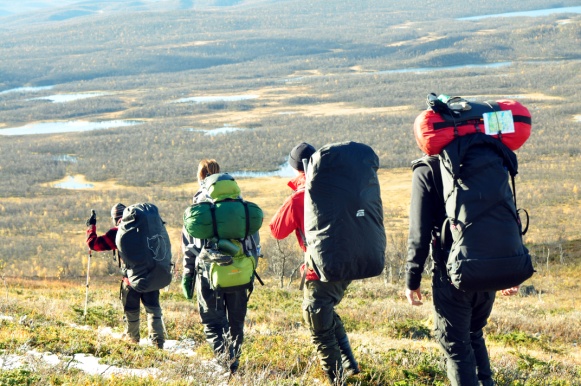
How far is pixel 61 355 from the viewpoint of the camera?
650 centimetres

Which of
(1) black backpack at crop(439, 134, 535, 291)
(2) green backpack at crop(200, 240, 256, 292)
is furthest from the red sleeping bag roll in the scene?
(2) green backpack at crop(200, 240, 256, 292)

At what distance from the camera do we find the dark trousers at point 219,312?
22.3ft

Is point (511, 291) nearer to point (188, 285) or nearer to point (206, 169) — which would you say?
point (188, 285)

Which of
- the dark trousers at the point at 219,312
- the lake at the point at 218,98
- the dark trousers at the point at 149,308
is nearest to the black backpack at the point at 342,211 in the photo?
the dark trousers at the point at 219,312

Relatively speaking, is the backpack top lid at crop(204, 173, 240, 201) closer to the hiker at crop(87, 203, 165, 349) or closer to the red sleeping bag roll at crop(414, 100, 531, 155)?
the red sleeping bag roll at crop(414, 100, 531, 155)

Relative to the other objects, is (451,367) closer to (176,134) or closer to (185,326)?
(185,326)

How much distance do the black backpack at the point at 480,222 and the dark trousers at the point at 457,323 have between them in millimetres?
281

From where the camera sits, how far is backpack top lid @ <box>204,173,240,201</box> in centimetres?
643

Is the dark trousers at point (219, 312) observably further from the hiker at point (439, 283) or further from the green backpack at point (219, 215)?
the hiker at point (439, 283)

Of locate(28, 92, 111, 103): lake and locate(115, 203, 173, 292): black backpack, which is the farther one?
locate(28, 92, 111, 103): lake

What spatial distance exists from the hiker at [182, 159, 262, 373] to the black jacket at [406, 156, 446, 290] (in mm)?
1808

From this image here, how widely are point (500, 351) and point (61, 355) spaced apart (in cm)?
481

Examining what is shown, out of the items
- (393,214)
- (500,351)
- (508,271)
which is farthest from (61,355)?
(393,214)

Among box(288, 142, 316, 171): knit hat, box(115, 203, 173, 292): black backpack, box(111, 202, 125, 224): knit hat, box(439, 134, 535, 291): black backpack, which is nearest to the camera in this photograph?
box(439, 134, 535, 291): black backpack
